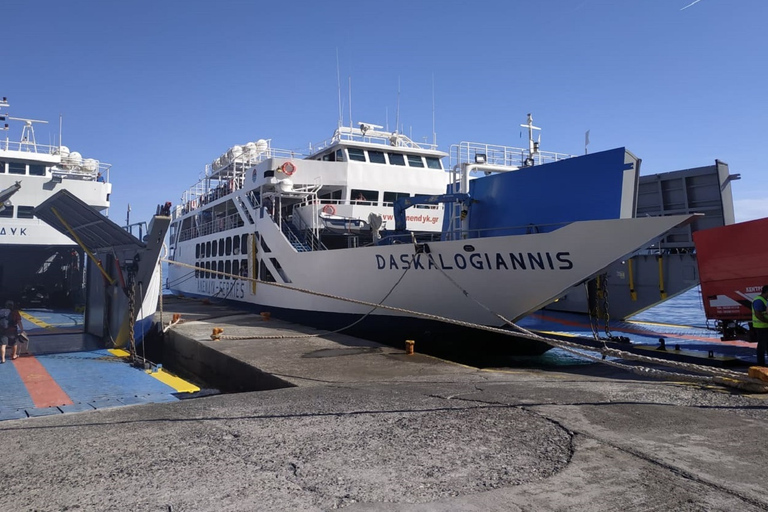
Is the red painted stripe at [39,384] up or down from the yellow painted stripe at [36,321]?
down

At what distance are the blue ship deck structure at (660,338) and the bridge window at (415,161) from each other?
6.14 meters

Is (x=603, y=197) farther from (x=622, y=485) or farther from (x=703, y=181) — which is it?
(x=622, y=485)

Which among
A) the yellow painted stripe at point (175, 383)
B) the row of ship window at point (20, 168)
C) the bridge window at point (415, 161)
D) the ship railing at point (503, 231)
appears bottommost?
the yellow painted stripe at point (175, 383)

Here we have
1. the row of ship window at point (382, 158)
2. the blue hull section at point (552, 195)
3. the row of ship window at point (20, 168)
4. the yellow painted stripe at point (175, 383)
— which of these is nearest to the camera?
the yellow painted stripe at point (175, 383)

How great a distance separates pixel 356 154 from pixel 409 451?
14.2m

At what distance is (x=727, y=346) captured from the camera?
12.9 meters

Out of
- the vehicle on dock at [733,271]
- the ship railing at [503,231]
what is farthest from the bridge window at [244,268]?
the vehicle on dock at [733,271]

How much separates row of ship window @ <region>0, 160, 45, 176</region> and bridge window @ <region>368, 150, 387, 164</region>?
1591cm

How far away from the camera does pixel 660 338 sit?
12344 mm

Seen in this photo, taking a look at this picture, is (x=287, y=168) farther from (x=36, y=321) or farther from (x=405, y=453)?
(x=405, y=453)

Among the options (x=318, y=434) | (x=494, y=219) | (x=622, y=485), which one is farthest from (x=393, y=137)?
(x=622, y=485)

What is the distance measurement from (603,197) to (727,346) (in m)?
6.11

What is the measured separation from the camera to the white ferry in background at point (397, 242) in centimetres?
957

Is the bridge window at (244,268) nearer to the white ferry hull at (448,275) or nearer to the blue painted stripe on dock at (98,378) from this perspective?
the white ferry hull at (448,275)
